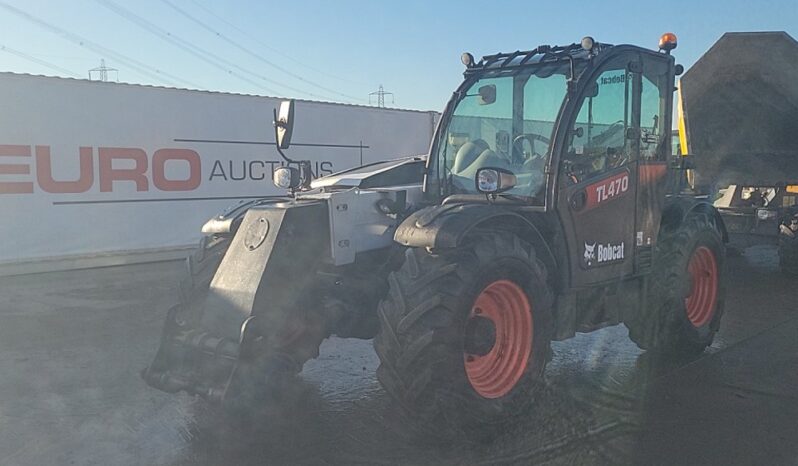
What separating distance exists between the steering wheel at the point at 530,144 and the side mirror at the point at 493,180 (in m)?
0.52

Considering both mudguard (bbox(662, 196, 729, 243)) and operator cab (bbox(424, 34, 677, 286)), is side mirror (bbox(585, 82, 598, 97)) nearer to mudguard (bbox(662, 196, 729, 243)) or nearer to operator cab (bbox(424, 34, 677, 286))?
operator cab (bbox(424, 34, 677, 286))

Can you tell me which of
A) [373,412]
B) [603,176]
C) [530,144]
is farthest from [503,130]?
[373,412]

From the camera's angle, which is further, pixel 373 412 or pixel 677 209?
pixel 677 209

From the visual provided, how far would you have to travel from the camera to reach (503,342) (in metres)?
4.41

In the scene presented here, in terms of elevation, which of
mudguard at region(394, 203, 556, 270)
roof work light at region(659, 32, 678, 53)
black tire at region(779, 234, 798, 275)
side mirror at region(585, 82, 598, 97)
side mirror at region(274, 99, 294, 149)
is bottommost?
black tire at region(779, 234, 798, 275)

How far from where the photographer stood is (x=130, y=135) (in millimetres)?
11562

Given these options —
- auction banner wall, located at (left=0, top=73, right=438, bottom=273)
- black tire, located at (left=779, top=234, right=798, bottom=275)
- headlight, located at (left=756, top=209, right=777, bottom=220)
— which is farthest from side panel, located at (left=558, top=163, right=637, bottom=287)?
auction banner wall, located at (left=0, top=73, right=438, bottom=273)

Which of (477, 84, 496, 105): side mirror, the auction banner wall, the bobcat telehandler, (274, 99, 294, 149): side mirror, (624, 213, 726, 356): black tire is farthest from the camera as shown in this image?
the auction banner wall

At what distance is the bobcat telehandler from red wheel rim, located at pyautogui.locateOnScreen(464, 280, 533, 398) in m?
0.01

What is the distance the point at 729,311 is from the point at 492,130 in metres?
4.32

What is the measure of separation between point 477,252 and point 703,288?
3249 millimetres

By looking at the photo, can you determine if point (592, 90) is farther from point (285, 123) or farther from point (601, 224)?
point (285, 123)

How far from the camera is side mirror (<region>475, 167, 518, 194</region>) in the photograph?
4312mm

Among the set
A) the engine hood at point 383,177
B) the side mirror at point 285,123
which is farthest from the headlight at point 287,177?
the engine hood at point 383,177
